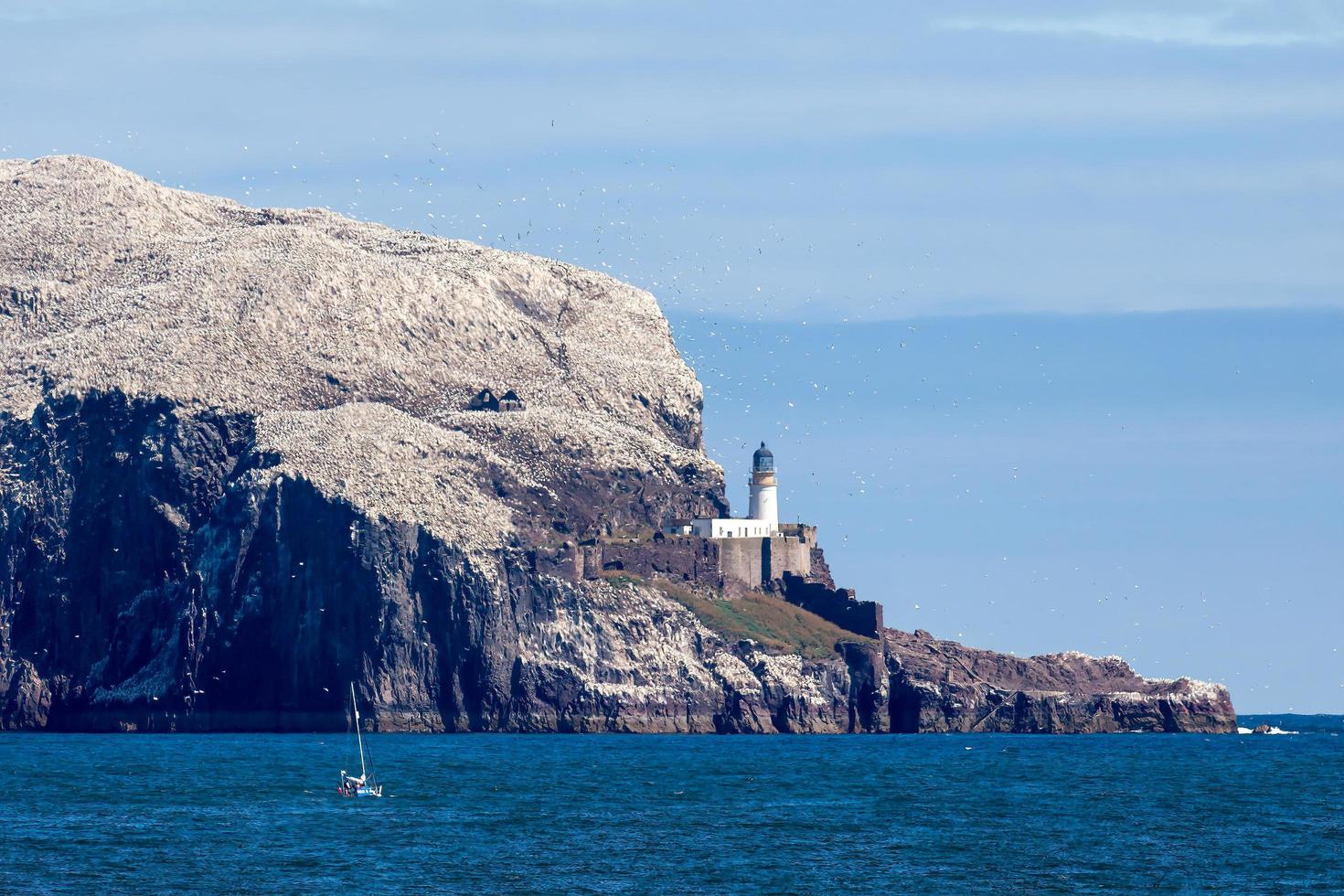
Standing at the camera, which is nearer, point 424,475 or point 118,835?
point 118,835

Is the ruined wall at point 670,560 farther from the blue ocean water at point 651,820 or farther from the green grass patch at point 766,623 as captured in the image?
the blue ocean water at point 651,820

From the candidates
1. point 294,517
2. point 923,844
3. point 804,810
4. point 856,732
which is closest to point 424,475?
point 294,517

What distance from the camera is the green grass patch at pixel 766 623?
612ft

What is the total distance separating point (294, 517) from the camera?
182 metres

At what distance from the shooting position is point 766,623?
190250mm

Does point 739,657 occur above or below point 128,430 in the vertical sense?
below

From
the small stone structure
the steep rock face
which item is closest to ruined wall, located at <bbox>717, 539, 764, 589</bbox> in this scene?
the small stone structure

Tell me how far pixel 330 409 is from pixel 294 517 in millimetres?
16839

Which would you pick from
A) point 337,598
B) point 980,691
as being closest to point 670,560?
point 980,691

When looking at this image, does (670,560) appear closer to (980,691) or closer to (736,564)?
(736,564)

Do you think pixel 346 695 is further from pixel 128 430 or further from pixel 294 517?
pixel 128 430

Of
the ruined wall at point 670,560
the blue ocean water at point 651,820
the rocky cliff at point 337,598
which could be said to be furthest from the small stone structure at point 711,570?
the blue ocean water at point 651,820

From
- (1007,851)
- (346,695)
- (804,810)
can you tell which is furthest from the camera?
(346,695)

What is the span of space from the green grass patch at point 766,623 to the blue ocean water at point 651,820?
23499 millimetres
